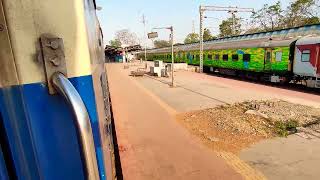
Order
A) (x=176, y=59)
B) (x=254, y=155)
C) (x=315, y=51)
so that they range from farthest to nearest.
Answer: (x=176, y=59)
(x=315, y=51)
(x=254, y=155)

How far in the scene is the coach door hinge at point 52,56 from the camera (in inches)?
39.6

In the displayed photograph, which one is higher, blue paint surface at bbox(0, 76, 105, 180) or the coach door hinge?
the coach door hinge

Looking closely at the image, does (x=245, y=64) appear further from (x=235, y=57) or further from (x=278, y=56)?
(x=278, y=56)

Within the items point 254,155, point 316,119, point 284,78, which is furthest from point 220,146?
point 284,78

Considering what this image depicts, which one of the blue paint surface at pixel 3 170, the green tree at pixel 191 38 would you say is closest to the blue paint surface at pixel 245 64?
the blue paint surface at pixel 3 170

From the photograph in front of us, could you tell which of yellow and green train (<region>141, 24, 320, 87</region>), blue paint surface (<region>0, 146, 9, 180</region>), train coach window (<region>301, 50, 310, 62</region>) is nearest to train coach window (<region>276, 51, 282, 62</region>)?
yellow and green train (<region>141, 24, 320, 87</region>)

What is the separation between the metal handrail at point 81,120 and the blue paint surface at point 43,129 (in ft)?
0.21

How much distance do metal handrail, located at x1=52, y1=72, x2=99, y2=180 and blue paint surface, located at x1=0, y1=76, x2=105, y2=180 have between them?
Result: 6cm

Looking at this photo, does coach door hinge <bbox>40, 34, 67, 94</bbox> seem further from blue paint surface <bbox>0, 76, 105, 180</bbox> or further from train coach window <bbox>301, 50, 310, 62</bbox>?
train coach window <bbox>301, 50, 310, 62</bbox>

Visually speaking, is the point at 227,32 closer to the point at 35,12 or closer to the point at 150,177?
the point at 150,177

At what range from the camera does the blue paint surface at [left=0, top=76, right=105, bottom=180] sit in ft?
3.33

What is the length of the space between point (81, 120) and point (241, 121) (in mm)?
8079

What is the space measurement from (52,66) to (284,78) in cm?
1774

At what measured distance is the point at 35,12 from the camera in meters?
0.99
